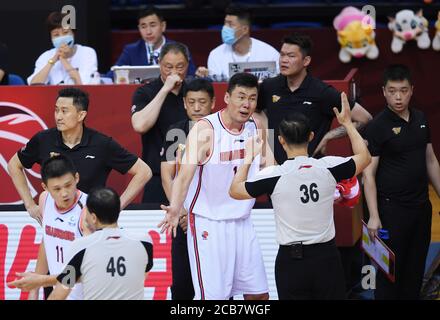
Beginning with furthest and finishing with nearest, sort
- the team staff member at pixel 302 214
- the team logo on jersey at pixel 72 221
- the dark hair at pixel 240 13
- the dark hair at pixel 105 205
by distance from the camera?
the dark hair at pixel 240 13 → the team logo on jersey at pixel 72 221 → the team staff member at pixel 302 214 → the dark hair at pixel 105 205

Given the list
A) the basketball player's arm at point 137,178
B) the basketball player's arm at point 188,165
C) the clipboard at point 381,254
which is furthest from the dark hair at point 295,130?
the clipboard at point 381,254

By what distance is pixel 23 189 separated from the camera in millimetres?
8875

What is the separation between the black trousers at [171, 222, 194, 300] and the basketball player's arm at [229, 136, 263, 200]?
110cm

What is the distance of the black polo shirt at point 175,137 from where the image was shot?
892cm

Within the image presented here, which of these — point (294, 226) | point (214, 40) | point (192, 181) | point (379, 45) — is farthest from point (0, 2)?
point (294, 226)

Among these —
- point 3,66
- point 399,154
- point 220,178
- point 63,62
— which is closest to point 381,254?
point 399,154

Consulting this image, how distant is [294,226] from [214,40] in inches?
281

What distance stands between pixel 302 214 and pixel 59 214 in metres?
1.77

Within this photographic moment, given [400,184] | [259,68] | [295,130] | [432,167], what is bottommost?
[400,184]

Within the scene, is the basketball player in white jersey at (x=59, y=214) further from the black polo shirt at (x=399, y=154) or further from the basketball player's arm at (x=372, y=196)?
the black polo shirt at (x=399, y=154)

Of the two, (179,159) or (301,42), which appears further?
(301,42)

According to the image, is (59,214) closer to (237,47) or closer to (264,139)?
(264,139)

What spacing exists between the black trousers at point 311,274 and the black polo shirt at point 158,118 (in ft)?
7.19

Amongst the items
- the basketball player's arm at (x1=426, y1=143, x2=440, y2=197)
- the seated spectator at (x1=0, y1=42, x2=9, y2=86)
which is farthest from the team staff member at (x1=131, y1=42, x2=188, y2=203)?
the basketball player's arm at (x1=426, y1=143, x2=440, y2=197)
